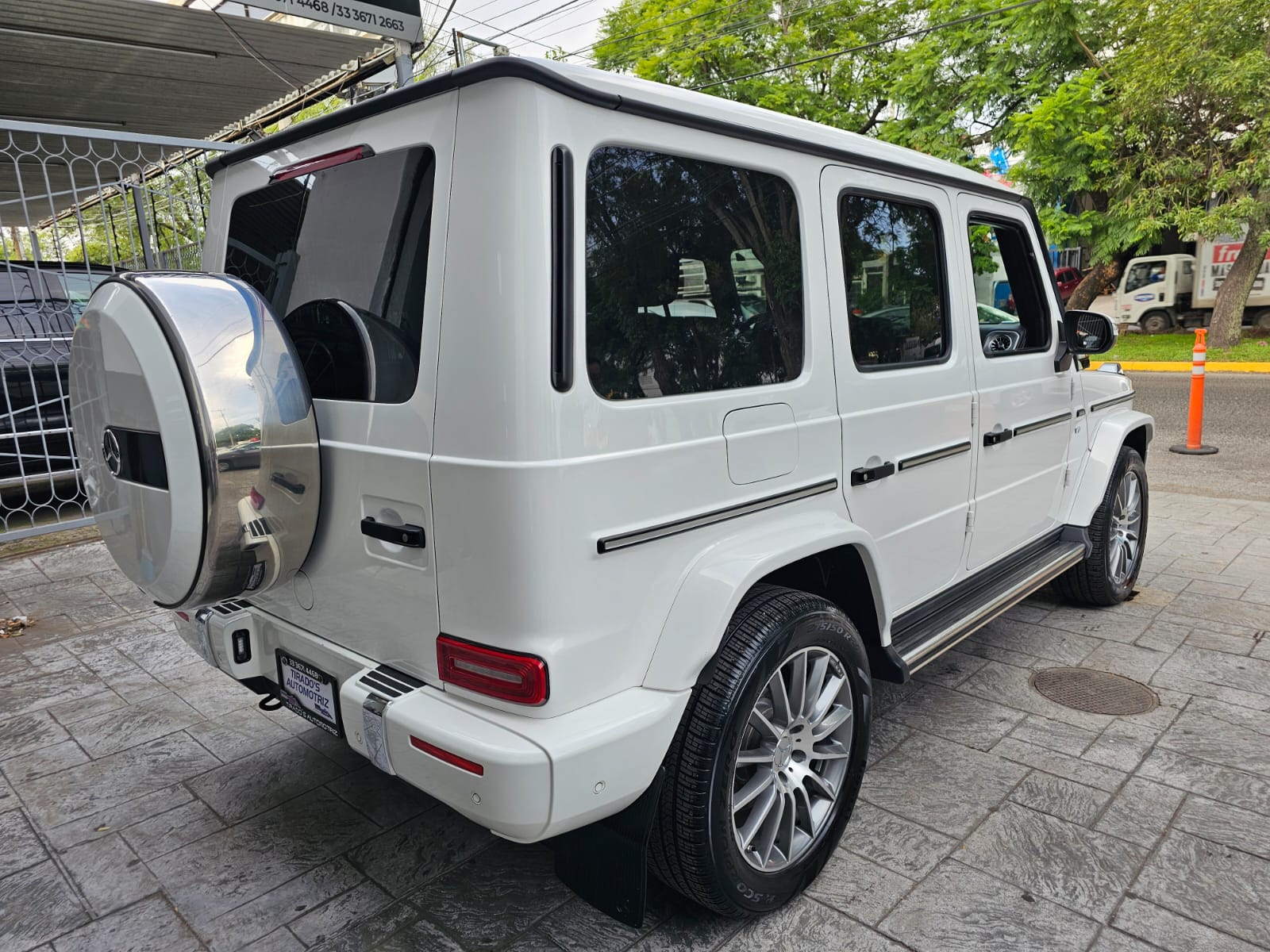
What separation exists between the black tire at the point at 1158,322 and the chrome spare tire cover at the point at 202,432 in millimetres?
23799

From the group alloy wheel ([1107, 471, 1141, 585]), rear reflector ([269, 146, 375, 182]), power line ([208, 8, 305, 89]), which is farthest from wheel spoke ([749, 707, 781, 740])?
power line ([208, 8, 305, 89])

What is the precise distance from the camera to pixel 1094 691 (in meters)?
3.61

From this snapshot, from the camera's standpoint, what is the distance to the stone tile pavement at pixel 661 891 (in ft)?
7.55

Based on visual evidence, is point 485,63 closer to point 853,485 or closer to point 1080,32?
point 853,485

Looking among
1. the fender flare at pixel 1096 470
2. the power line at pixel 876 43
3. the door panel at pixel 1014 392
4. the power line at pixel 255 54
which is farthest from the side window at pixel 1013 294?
the power line at pixel 876 43

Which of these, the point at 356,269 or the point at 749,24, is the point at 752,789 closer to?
the point at 356,269

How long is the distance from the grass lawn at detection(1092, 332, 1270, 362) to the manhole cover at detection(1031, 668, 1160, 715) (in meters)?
12.8

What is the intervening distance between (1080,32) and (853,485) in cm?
1869

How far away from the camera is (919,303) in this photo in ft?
9.93

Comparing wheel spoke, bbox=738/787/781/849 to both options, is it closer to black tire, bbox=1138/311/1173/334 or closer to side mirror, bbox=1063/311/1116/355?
side mirror, bbox=1063/311/1116/355

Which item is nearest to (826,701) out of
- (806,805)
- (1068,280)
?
(806,805)

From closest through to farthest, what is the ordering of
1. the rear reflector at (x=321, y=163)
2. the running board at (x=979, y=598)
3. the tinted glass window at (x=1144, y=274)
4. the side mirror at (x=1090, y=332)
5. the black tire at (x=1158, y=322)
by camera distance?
the rear reflector at (x=321, y=163), the running board at (x=979, y=598), the side mirror at (x=1090, y=332), the tinted glass window at (x=1144, y=274), the black tire at (x=1158, y=322)

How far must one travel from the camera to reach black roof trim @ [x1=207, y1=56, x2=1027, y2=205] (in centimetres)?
182

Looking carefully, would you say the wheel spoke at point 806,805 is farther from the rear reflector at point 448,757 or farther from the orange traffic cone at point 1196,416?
the orange traffic cone at point 1196,416
